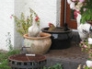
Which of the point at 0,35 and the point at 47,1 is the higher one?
the point at 47,1

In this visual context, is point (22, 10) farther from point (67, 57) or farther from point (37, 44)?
point (67, 57)

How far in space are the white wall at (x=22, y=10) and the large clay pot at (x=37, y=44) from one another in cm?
78

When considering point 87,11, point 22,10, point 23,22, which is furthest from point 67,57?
point 87,11

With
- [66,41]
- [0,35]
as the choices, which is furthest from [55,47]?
[0,35]

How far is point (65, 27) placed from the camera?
6430 millimetres

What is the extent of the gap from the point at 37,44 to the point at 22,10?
4.18 feet

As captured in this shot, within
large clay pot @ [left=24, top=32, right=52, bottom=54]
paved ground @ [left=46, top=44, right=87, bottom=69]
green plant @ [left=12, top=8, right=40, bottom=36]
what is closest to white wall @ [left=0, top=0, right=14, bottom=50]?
green plant @ [left=12, top=8, right=40, bottom=36]

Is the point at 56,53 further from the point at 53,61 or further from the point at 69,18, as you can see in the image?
the point at 69,18

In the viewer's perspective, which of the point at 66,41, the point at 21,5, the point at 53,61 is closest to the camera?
the point at 53,61

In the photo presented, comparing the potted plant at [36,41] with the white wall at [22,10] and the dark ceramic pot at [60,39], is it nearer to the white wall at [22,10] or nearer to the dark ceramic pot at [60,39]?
the dark ceramic pot at [60,39]

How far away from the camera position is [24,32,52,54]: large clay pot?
588cm

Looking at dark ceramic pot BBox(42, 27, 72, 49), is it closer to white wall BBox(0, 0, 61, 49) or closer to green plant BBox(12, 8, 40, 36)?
white wall BBox(0, 0, 61, 49)

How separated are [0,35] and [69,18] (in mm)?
1540

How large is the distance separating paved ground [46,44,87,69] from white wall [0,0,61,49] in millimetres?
744
